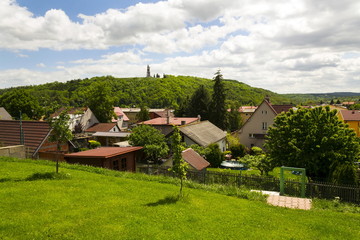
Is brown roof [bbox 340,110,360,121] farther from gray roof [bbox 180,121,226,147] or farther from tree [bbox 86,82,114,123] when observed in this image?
tree [bbox 86,82,114,123]

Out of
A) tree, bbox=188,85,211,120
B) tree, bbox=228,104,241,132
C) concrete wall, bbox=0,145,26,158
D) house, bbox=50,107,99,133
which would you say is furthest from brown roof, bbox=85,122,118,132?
tree, bbox=228,104,241,132

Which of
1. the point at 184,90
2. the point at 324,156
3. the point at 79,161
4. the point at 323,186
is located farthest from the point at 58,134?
the point at 184,90

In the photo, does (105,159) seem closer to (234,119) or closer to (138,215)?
(138,215)

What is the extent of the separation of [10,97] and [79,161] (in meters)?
66.8

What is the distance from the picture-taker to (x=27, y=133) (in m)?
26.2

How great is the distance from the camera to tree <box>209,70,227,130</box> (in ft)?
211

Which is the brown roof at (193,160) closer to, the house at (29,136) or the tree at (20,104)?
the house at (29,136)

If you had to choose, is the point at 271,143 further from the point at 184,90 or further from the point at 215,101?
the point at 184,90

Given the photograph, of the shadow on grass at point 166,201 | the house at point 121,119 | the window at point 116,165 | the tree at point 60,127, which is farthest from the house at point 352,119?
the house at point 121,119

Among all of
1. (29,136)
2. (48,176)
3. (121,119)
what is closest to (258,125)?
Result: (29,136)

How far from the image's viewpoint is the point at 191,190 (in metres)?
16.5

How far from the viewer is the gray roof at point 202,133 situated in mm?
40781

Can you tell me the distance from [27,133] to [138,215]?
20668 mm

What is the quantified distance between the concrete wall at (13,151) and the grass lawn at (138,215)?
647cm
